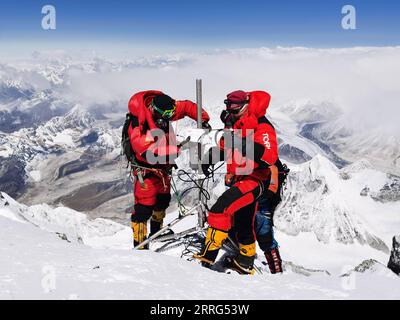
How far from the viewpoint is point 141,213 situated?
1132cm

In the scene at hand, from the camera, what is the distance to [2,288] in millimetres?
5742

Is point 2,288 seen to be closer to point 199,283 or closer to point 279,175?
point 199,283

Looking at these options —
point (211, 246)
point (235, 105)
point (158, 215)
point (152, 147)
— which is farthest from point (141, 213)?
point (235, 105)

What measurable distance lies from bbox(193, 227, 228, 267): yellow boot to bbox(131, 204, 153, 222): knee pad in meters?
2.23

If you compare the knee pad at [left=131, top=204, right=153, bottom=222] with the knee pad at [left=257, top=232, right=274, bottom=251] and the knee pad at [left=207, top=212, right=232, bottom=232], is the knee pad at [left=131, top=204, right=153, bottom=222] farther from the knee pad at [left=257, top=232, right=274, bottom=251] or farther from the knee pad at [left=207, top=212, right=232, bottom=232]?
the knee pad at [left=257, top=232, right=274, bottom=251]

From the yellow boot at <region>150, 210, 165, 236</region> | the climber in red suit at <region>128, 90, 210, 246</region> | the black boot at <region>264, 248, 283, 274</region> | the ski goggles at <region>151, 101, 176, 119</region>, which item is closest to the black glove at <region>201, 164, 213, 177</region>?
the climber in red suit at <region>128, 90, 210, 246</region>

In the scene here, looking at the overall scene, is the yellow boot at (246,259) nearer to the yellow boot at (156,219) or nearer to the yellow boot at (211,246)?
the yellow boot at (211,246)

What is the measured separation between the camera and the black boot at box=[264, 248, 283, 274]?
426 inches

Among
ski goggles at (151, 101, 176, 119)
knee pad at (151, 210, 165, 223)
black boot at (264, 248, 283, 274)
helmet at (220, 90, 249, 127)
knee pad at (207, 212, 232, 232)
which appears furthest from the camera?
knee pad at (151, 210, 165, 223)

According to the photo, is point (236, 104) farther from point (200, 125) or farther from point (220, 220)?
point (220, 220)

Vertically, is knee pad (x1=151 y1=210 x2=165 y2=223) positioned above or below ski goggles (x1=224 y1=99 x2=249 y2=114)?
below

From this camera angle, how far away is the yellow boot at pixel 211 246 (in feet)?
30.4

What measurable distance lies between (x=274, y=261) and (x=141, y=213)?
145 inches

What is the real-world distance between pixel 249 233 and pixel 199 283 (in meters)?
3.46
